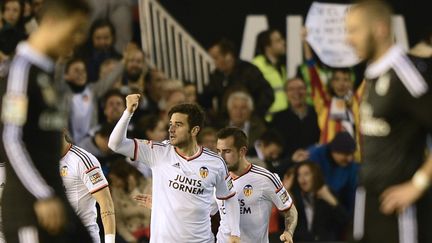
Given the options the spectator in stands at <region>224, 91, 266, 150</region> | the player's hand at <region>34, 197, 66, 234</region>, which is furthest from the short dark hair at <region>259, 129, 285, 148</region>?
the player's hand at <region>34, 197, 66, 234</region>

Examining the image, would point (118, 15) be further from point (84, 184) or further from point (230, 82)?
point (84, 184)

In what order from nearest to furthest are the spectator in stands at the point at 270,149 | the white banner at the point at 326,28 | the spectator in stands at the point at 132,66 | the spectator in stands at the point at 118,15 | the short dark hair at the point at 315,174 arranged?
the short dark hair at the point at 315,174 < the spectator in stands at the point at 270,149 < the spectator in stands at the point at 132,66 < the spectator in stands at the point at 118,15 < the white banner at the point at 326,28

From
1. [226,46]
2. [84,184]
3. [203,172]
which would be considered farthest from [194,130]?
[226,46]

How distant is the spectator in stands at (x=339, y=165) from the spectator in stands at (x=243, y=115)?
0.68 m

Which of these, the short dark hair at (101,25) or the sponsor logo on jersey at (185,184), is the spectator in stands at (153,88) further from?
the sponsor logo on jersey at (185,184)

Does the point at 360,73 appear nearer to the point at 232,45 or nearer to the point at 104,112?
the point at 232,45

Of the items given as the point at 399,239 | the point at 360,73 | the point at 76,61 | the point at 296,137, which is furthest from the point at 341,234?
the point at 399,239

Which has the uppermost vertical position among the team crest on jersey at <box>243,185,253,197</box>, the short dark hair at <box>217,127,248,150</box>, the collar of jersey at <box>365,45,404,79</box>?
the collar of jersey at <box>365,45,404,79</box>

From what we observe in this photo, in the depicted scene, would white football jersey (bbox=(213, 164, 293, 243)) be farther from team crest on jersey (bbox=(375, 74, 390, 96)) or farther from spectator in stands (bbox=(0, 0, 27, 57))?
spectator in stands (bbox=(0, 0, 27, 57))

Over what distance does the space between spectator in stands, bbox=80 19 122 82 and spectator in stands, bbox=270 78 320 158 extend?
2.10 m

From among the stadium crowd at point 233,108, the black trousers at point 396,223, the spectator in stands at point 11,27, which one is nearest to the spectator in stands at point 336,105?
the stadium crowd at point 233,108

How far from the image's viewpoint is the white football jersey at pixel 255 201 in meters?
11.0

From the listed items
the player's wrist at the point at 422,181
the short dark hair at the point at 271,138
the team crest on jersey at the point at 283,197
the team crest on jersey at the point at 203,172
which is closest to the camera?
the player's wrist at the point at 422,181

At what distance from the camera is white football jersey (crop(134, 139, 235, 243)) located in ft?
34.5
